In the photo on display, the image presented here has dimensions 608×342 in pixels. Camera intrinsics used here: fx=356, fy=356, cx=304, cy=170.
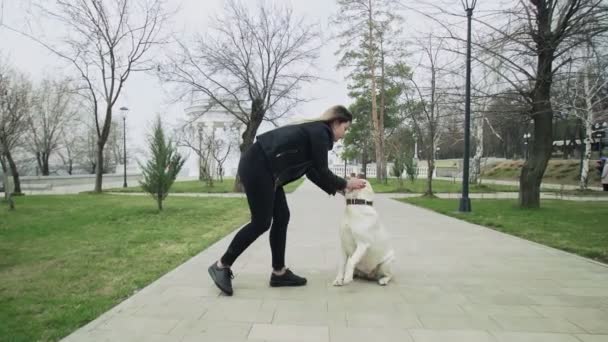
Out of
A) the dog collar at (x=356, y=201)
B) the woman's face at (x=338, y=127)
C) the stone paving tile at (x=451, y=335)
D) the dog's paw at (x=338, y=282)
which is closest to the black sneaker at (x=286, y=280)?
the dog's paw at (x=338, y=282)

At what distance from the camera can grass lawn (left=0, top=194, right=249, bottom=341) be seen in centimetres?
300

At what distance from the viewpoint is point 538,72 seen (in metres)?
9.40

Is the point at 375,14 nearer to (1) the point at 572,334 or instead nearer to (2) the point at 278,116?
(2) the point at 278,116

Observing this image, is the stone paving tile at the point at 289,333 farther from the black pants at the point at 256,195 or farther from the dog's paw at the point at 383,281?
the dog's paw at the point at 383,281

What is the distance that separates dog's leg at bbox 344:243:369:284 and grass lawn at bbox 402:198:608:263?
410 cm

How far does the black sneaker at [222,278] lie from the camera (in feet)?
11.3

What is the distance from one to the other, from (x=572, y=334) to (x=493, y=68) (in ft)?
26.4

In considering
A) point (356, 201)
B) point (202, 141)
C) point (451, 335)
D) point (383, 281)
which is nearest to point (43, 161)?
point (202, 141)

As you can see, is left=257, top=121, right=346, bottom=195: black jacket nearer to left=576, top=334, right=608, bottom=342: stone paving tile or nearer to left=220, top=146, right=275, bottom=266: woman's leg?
left=220, top=146, right=275, bottom=266: woman's leg

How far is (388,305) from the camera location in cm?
321

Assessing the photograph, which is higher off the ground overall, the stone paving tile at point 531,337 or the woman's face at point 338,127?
the woman's face at point 338,127

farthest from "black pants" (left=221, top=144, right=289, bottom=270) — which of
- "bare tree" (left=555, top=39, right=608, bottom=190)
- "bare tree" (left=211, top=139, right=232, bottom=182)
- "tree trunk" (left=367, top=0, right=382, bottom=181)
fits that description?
"bare tree" (left=211, top=139, right=232, bottom=182)

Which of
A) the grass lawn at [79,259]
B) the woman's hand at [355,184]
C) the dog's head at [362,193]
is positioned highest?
the woman's hand at [355,184]

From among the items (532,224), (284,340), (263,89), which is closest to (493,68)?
(532,224)
